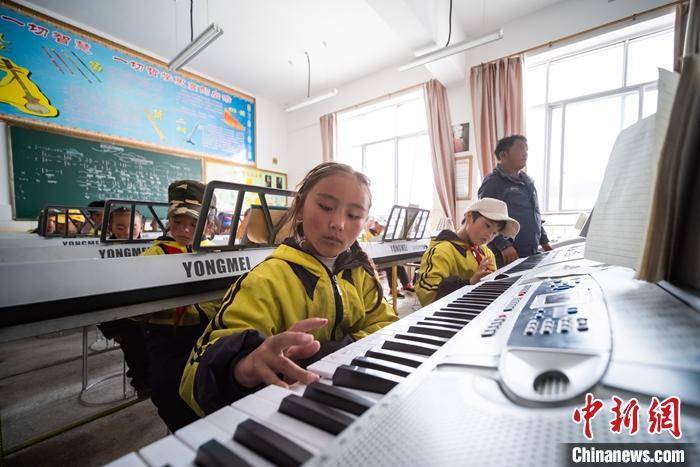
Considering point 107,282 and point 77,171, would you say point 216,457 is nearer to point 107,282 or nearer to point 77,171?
point 107,282

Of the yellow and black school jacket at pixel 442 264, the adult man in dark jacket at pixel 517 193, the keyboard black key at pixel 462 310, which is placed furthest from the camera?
the adult man in dark jacket at pixel 517 193

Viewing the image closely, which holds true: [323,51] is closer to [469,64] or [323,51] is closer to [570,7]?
[469,64]

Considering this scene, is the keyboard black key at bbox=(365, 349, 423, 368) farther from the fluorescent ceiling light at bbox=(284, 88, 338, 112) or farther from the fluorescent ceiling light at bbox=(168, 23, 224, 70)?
the fluorescent ceiling light at bbox=(284, 88, 338, 112)

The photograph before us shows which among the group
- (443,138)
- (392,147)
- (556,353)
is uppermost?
(392,147)

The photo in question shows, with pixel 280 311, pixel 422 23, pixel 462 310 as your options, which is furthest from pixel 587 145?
pixel 280 311

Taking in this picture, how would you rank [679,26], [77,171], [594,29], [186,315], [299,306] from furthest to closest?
1. [77,171]
2. [594,29]
3. [679,26]
4. [186,315]
5. [299,306]

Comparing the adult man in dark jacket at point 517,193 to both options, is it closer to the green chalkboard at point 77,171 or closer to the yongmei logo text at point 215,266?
the yongmei logo text at point 215,266

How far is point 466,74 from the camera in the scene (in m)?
5.03

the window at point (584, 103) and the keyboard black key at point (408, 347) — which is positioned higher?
the window at point (584, 103)

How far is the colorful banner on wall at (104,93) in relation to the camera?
4.01 metres

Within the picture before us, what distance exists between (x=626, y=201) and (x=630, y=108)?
494 centimetres

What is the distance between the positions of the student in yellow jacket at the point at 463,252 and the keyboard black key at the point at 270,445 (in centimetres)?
129

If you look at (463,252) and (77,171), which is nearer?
(463,252)

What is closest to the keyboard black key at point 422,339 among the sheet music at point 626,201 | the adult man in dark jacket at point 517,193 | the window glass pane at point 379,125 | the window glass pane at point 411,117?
the sheet music at point 626,201
